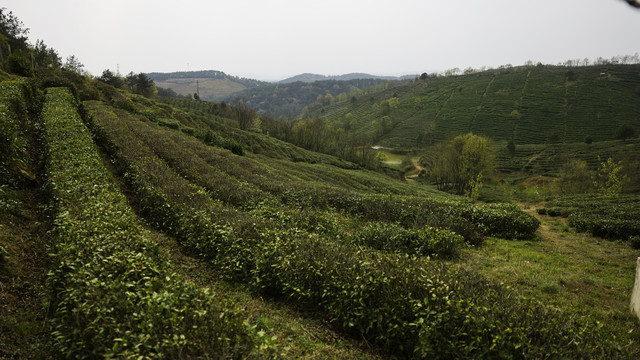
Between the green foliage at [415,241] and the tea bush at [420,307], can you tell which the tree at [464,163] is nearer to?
the green foliage at [415,241]

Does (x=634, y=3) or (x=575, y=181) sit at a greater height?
(x=634, y=3)

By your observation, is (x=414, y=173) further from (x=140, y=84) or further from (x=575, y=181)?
(x=140, y=84)

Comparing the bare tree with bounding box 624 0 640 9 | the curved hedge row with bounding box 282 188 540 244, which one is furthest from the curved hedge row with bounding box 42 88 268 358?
the curved hedge row with bounding box 282 188 540 244

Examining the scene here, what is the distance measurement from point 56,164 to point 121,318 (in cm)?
1039

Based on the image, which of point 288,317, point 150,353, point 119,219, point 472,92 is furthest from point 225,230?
point 472,92

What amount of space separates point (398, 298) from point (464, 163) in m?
56.3

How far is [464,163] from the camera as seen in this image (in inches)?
2140

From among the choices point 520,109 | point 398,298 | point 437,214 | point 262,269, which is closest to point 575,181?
point 437,214

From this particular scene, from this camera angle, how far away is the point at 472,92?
137 meters

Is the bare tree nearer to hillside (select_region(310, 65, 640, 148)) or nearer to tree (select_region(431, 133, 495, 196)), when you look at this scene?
tree (select_region(431, 133, 495, 196))

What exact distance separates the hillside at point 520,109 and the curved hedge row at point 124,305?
111321mm

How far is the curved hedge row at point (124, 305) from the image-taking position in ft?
12.4

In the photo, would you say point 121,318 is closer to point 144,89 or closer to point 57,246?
point 57,246

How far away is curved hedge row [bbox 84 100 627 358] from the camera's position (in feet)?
14.4
